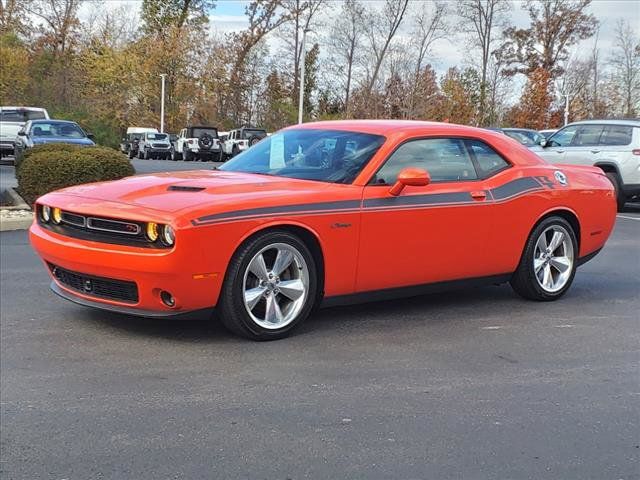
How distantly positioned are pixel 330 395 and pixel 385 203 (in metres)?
1.72

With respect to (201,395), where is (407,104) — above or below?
above

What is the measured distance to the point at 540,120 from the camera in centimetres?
5062

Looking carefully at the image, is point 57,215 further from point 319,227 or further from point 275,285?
point 319,227

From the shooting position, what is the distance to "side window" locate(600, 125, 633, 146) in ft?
48.0

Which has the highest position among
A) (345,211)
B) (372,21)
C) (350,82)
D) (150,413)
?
(372,21)

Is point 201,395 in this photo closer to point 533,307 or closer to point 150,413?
point 150,413

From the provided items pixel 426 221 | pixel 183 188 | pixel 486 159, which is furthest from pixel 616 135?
pixel 183 188

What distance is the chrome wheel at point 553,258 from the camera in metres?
6.51

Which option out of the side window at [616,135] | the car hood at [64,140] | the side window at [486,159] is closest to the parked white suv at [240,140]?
the car hood at [64,140]

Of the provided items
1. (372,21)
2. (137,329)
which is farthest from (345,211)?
(372,21)

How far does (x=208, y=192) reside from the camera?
5027 mm

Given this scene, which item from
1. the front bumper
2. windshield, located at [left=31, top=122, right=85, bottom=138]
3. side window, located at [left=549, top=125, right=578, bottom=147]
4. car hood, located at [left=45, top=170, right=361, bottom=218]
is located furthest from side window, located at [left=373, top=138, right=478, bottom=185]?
windshield, located at [left=31, top=122, right=85, bottom=138]

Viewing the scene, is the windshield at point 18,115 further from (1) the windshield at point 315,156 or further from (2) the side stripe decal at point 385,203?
(2) the side stripe decal at point 385,203

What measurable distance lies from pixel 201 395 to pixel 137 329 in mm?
1342
